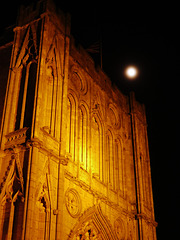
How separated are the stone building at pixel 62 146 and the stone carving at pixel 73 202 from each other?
4 cm

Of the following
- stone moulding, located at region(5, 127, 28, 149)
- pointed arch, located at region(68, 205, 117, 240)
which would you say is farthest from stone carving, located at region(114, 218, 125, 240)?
stone moulding, located at region(5, 127, 28, 149)

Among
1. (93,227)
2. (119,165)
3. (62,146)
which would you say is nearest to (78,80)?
(119,165)

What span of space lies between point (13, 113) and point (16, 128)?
0.71m

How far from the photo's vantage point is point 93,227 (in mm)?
16922

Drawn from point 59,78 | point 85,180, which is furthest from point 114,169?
point 59,78

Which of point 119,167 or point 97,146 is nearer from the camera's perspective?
point 97,146

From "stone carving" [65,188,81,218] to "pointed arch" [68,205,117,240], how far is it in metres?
0.38

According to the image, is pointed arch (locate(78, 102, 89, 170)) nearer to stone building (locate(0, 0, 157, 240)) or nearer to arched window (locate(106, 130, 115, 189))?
stone building (locate(0, 0, 157, 240))

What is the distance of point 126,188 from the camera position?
20.9 m

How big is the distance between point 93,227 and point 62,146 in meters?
4.43

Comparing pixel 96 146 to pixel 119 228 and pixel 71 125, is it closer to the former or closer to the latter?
pixel 71 125

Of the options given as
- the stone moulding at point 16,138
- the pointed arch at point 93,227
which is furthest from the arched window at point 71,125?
the stone moulding at point 16,138

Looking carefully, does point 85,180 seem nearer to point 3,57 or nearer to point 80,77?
point 80,77

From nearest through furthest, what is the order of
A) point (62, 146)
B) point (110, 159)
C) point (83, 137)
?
point (62, 146) < point (83, 137) < point (110, 159)
